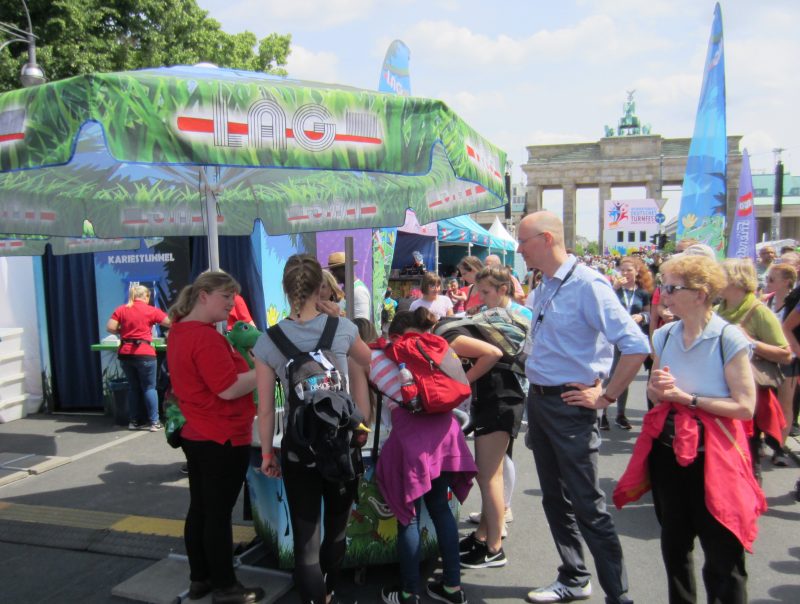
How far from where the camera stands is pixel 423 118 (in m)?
2.74

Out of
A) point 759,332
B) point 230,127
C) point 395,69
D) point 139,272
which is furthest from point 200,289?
point 395,69

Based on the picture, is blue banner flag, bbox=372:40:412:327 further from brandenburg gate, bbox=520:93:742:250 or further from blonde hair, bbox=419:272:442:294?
brandenburg gate, bbox=520:93:742:250

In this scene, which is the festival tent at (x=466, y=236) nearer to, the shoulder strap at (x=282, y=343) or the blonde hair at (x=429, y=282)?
the blonde hair at (x=429, y=282)

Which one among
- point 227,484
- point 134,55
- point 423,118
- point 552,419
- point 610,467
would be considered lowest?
point 610,467

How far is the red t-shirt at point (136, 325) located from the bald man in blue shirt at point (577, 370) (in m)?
5.19

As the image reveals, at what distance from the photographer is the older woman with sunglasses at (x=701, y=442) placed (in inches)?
91.3

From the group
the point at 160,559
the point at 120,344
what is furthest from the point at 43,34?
the point at 160,559

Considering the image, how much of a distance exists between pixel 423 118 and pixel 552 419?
1.52 meters

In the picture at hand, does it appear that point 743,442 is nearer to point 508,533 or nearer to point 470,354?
point 470,354

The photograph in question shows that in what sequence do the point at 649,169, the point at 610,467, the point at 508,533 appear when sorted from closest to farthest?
the point at 508,533 → the point at 610,467 → the point at 649,169

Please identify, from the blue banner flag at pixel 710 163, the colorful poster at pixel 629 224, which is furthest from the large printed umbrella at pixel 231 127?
the colorful poster at pixel 629 224

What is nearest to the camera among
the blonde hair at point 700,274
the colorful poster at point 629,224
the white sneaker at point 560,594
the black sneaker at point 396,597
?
the blonde hair at point 700,274

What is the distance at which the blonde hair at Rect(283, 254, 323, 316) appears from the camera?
2697mm

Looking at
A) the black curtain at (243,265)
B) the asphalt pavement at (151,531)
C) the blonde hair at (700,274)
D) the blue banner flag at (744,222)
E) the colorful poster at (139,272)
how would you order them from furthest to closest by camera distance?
the blue banner flag at (744,222) < the colorful poster at (139,272) < the black curtain at (243,265) < the asphalt pavement at (151,531) < the blonde hair at (700,274)
